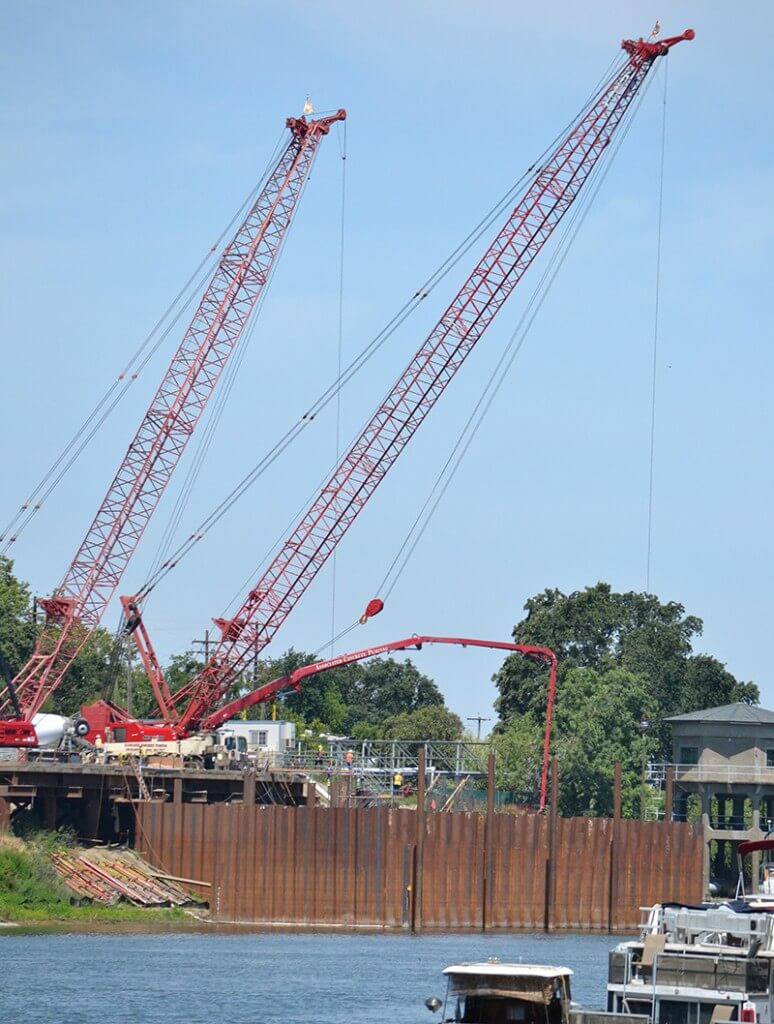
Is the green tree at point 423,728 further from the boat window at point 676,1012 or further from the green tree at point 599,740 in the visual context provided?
the boat window at point 676,1012

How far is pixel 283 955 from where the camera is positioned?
248 feet

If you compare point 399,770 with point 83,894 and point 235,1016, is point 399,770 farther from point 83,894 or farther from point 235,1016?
point 235,1016

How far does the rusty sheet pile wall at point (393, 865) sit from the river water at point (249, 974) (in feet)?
9.21

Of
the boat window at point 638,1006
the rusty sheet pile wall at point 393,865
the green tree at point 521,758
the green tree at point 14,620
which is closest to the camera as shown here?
the boat window at point 638,1006

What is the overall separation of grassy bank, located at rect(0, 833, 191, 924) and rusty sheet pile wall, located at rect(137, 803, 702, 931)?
339cm

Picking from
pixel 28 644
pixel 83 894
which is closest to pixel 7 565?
pixel 28 644

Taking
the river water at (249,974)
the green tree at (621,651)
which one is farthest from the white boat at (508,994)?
the green tree at (621,651)

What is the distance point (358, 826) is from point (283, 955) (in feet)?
45.5

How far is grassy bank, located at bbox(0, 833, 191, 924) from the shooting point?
8438 centimetres

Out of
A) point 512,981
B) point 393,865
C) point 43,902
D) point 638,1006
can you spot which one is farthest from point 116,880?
point 638,1006

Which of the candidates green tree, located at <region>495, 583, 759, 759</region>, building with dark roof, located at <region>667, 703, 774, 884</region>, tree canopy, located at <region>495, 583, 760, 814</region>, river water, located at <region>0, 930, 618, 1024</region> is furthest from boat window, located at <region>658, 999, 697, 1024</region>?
green tree, located at <region>495, 583, 759, 759</region>

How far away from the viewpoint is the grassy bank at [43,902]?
8438 cm

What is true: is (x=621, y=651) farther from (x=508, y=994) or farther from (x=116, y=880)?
(x=508, y=994)

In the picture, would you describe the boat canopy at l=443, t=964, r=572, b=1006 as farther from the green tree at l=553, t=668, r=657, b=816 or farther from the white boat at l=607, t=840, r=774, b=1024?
the green tree at l=553, t=668, r=657, b=816
